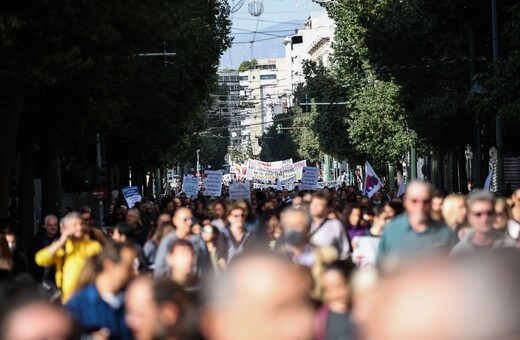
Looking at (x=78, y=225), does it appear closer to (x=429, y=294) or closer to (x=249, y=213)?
(x=249, y=213)

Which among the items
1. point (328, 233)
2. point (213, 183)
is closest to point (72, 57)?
point (328, 233)

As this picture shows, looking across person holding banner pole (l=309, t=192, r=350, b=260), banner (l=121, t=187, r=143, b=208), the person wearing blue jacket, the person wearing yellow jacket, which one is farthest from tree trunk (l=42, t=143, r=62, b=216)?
the person wearing blue jacket

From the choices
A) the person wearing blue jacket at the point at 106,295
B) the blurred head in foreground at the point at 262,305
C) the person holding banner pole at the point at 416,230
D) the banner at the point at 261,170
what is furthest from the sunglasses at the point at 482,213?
the banner at the point at 261,170

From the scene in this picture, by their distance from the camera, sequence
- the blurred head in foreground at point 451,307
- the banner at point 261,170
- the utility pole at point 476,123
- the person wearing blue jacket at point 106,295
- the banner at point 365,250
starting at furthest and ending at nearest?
the banner at point 261,170 < the utility pole at point 476,123 < the banner at point 365,250 < the person wearing blue jacket at point 106,295 < the blurred head in foreground at point 451,307

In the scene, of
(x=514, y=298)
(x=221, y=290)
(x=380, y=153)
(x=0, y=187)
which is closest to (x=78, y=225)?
(x=221, y=290)

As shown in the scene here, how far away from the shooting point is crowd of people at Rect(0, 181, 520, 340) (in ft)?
5.47

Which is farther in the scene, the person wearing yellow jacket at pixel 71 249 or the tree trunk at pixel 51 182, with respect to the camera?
the tree trunk at pixel 51 182

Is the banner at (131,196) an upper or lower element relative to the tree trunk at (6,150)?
lower

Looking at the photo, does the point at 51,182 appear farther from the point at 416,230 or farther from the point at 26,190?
the point at 416,230

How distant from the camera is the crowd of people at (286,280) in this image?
5.47 ft

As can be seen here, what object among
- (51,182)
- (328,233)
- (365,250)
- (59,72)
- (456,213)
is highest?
(59,72)

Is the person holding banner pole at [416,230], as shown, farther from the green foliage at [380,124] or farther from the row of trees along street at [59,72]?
the green foliage at [380,124]

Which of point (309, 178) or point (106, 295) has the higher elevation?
point (309, 178)

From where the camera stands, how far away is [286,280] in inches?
91.2
